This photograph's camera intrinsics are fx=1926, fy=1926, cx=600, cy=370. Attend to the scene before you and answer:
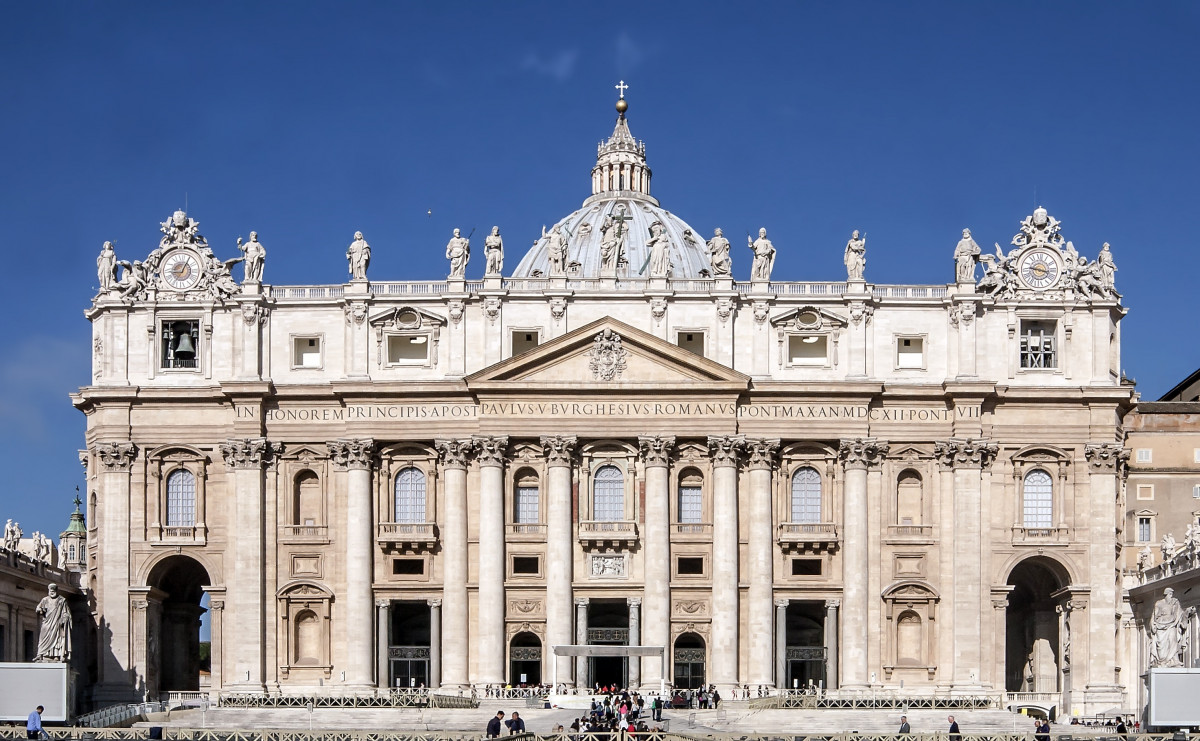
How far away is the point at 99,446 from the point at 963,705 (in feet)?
127

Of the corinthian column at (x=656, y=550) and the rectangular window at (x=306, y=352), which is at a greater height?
the rectangular window at (x=306, y=352)

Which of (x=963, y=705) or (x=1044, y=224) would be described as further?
(x=1044, y=224)

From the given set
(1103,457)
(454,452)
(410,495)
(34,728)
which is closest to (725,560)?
(454,452)

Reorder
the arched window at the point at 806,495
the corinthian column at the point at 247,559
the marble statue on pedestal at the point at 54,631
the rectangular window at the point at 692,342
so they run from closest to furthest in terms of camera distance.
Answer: the marble statue on pedestal at the point at 54,631 → the corinthian column at the point at 247,559 → the arched window at the point at 806,495 → the rectangular window at the point at 692,342

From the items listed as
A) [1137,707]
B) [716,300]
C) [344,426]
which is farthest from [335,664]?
[1137,707]

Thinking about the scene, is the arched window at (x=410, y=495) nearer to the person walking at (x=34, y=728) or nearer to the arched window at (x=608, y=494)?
the arched window at (x=608, y=494)

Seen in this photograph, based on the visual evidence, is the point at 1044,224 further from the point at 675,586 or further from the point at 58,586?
the point at 58,586

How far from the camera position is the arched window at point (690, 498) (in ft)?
277

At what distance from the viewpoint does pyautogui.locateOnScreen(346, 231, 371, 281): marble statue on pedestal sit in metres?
85.0

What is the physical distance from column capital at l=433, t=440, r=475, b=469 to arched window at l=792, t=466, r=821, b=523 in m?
14.4

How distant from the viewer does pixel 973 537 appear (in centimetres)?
8319

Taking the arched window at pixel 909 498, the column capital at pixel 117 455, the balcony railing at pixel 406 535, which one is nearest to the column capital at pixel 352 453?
the balcony railing at pixel 406 535

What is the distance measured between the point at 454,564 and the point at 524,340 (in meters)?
10.4

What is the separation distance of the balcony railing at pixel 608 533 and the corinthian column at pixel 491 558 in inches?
144
